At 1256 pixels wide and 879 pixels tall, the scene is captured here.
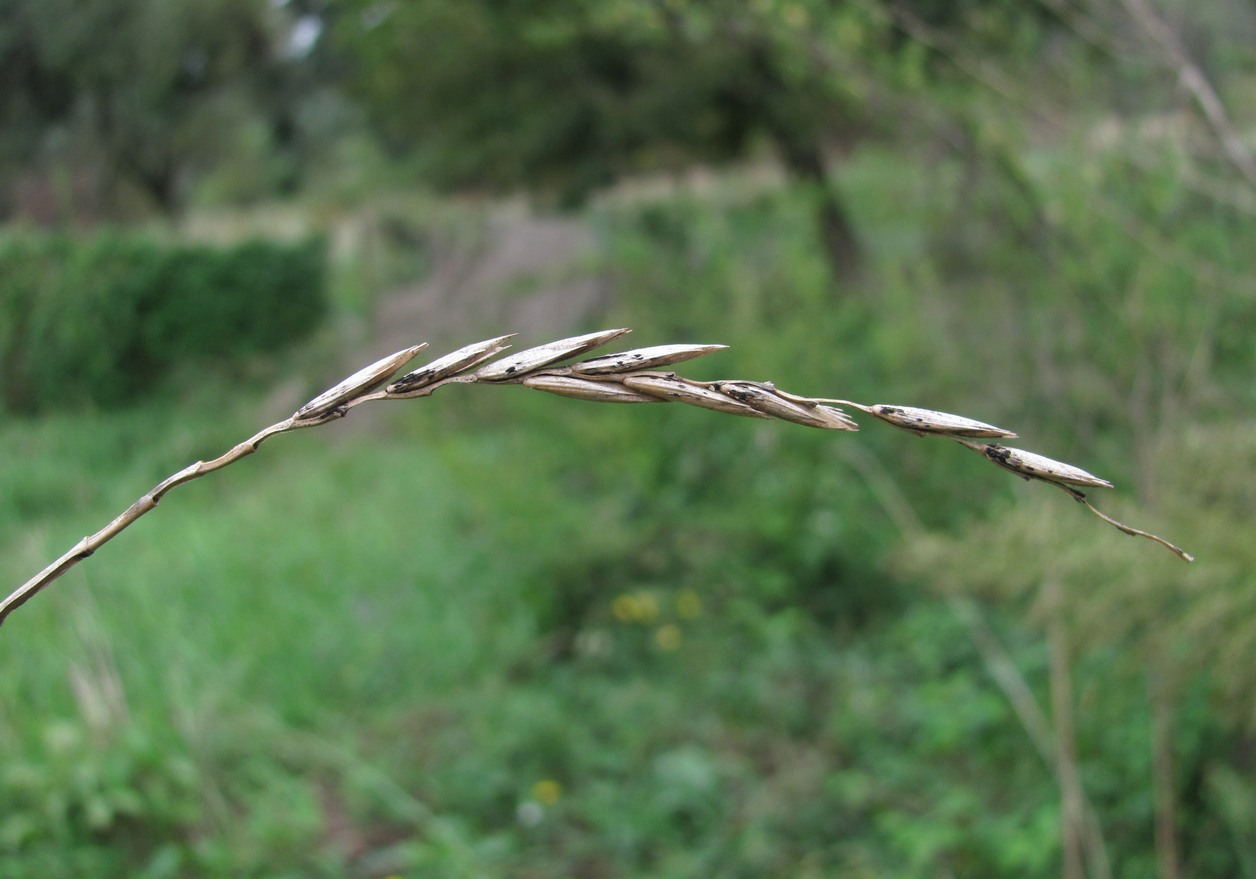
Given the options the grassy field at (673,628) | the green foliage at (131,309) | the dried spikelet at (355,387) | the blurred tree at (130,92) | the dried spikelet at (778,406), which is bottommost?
the grassy field at (673,628)

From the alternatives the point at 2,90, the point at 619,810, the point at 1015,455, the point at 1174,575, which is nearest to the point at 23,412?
the point at 2,90

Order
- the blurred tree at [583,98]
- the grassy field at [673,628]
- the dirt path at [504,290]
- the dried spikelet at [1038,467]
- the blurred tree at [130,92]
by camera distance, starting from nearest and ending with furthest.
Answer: the dried spikelet at [1038,467]
the grassy field at [673,628]
the blurred tree at [130,92]
the blurred tree at [583,98]
the dirt path at [504,290]

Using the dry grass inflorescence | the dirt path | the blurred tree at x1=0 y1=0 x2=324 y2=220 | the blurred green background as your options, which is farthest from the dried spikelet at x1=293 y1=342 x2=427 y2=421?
the dirt path

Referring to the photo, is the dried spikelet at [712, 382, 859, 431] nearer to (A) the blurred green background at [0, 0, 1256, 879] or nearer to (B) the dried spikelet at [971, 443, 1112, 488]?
(B) the dried spikelet at [971, 443, 1112, 488]

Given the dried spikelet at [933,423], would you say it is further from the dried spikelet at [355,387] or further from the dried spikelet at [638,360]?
the dried spikelet at [355,387]

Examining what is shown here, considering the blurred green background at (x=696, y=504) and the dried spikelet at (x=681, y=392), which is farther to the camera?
the blurred green background at (x=696, y=504)

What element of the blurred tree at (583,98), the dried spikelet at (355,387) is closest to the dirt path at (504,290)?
the blurred tree at (583,98)
